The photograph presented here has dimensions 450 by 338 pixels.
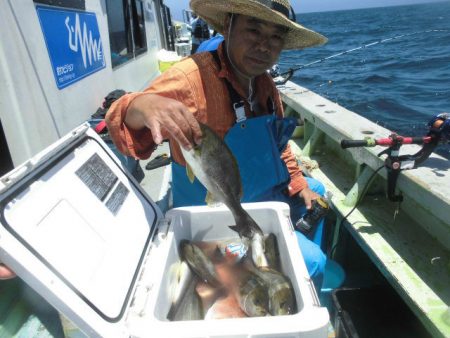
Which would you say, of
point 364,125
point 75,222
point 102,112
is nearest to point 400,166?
point 364,125

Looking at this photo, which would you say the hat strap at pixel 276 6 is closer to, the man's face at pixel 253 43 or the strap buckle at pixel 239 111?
the man's face at pixel 253 43

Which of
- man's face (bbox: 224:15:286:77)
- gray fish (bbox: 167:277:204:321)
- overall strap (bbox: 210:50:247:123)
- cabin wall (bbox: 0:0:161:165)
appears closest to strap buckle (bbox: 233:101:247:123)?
overall strap (bbox: 210:50:247:123)

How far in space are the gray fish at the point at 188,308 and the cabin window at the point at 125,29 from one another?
4.44 metres

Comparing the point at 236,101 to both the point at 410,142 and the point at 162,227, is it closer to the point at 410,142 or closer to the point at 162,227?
the point at 162,227

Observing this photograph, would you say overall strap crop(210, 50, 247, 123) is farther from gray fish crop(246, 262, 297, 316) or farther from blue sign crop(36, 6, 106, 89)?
blue sign crop(36, 6, 106, 89)

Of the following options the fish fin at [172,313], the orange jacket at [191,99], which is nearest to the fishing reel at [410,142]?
the orange jacket at [191,99]

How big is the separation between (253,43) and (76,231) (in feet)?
5.13

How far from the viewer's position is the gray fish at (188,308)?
1.48m

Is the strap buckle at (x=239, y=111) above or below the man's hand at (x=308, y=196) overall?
above

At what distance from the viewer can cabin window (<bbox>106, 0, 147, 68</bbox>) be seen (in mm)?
5375

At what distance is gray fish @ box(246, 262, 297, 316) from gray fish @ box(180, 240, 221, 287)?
10.1 inches

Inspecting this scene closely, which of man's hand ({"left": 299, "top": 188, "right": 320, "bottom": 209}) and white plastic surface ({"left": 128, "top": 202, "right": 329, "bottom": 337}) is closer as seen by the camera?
white plastic surface ({"left": 128, "top": 202, "right": 329, "bottom": 337})

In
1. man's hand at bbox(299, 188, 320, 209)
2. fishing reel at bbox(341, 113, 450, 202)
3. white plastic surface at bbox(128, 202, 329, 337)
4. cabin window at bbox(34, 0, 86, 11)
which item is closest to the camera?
white plastic surface at bbox(128, 202, 329, 337)

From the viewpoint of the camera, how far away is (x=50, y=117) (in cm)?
271
